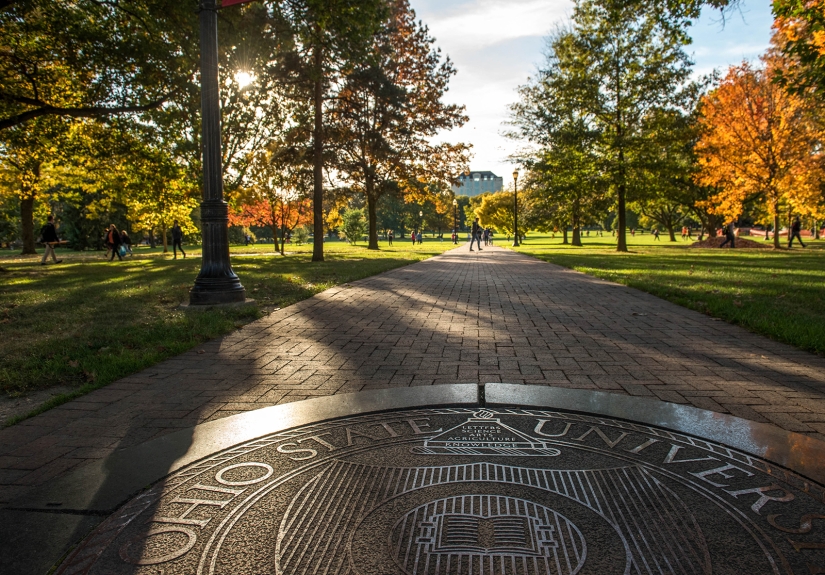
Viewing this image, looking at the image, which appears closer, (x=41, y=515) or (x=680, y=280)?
(x=41, y=515)

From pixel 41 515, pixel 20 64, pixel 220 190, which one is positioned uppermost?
pixel 20 64

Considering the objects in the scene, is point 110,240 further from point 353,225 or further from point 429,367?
point 353,225

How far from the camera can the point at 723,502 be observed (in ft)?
6.77

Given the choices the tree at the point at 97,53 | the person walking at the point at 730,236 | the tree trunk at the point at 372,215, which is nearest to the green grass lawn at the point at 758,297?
the tree at the point at 97,53

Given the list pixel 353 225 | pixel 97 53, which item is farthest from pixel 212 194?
pixel 353 225

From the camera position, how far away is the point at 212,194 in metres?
7.69

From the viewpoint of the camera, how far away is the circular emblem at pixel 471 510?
1.72 metres

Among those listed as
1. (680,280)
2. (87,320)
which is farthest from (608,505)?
(680,280)

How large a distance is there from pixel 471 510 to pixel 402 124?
27077 millimetres

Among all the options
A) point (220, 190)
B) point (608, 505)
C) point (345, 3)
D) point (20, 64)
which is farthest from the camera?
point (20, 64)

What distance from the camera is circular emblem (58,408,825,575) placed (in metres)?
1.72

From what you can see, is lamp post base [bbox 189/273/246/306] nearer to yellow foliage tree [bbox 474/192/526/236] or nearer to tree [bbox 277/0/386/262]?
tree [bbox 277/0/386/262]

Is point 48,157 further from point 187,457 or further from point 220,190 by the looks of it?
point 187,457

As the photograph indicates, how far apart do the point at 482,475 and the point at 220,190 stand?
22.4 ft
